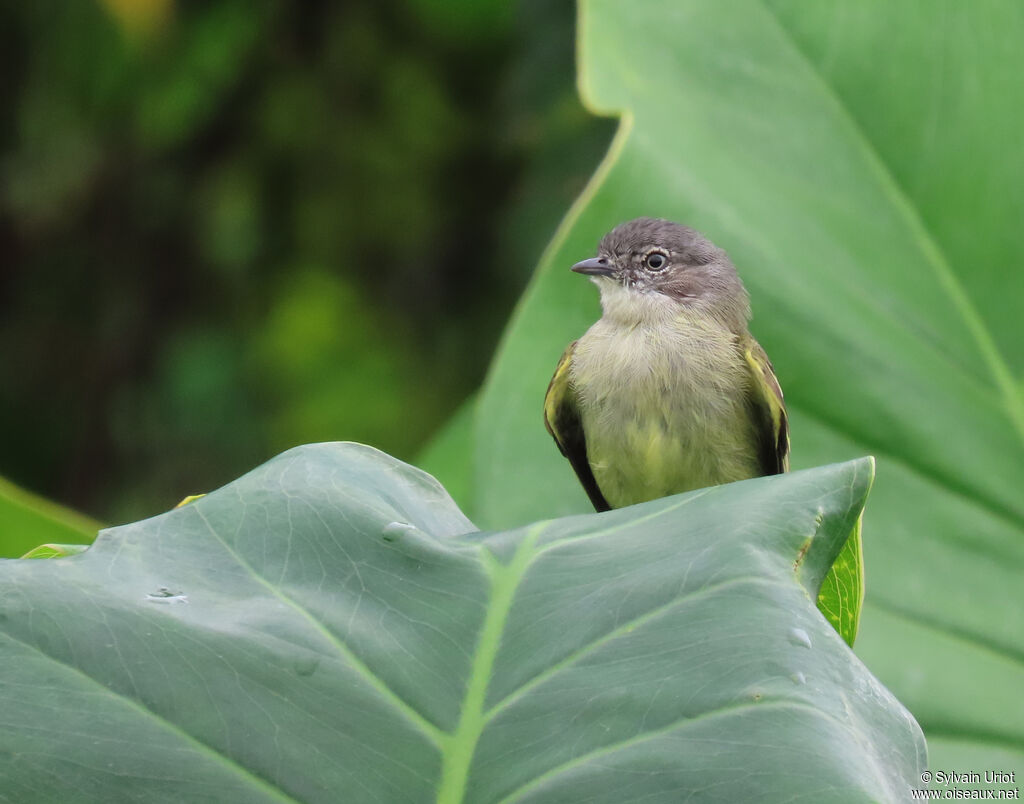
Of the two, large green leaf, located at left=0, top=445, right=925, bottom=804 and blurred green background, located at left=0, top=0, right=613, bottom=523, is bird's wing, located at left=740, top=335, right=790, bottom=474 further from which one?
blurred green background, located at left=0, top=0, right=613, bottom=523

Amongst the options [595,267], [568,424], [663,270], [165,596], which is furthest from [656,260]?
[165,596]

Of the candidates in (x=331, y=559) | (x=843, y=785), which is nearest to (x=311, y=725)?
(x=331, y=559)

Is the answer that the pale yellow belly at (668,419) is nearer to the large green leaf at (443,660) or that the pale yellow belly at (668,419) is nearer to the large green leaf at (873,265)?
the large green leaf at (873,265)

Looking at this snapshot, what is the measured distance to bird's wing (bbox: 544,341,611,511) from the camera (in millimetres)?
2723

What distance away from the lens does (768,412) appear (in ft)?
8.52

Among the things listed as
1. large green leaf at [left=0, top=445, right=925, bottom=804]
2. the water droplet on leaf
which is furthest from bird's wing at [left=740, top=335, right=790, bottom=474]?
the water droplet on leaf

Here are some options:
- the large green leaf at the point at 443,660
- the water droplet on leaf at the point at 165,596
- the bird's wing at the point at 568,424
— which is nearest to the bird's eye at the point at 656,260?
the bird's wing at the point at 568,424

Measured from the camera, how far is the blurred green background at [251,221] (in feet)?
16.3

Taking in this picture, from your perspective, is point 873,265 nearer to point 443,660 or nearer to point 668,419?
point 668,419

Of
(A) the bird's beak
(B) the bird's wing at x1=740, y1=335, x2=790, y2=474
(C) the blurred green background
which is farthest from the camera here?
(C) the blurred green background

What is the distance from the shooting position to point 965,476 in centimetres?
284

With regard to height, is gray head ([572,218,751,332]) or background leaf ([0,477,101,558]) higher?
gray head ([572,218,751,332])

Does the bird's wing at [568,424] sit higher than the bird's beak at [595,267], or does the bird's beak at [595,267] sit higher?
the bird's beak at [595,267]

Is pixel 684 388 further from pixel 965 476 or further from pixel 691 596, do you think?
pixel 691 596
